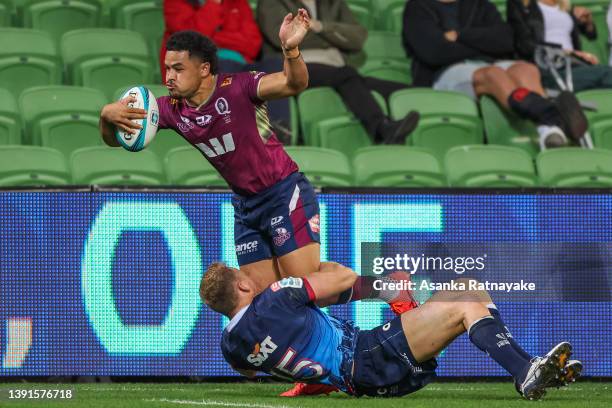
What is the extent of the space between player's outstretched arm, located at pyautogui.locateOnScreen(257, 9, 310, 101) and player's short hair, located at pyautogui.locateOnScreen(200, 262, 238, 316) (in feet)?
3.40

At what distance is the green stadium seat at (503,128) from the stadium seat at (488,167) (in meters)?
0.85

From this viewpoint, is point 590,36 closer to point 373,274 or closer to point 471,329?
point 373,274

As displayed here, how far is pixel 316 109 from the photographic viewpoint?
10.6m

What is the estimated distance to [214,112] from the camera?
7.05 meters

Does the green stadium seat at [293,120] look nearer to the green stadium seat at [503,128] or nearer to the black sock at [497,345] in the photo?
the green stadium seat at [503,128]

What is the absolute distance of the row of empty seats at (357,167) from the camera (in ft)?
29.5

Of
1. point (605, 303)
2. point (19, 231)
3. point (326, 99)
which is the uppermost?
point (326, 99)

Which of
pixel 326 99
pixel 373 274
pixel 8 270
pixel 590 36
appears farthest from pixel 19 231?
pixel 590 36

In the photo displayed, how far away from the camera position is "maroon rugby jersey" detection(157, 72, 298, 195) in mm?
7035

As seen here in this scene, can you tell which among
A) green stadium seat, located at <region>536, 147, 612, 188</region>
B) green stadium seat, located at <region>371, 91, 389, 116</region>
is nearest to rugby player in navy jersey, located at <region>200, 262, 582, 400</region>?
green stadium seat, located at <region>536, 147, 612, 188</region>

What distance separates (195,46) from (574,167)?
3839 millimetres

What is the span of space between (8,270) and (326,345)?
95.7 inches

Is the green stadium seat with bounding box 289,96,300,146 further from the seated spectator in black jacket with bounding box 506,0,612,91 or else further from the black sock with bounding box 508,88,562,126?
the seated spectator in black jacket with bounding box 506,0,612,91

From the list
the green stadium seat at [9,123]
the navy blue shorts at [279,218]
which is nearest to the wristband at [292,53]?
the navy blue shorts at [279,218]
